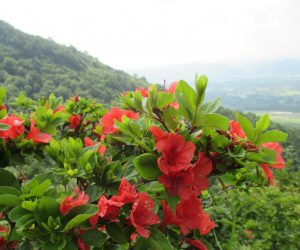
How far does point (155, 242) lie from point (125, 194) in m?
0.17

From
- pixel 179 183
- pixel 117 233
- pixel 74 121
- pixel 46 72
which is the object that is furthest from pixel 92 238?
pixel 46 72

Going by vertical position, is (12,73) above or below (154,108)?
below

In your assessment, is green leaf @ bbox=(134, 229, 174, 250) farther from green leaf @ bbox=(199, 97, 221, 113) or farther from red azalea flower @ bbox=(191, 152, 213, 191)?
green leaf @ bbox=(199, 97, 221, 113)

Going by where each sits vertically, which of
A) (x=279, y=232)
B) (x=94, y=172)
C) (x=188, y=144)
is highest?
(x=188, y=144)

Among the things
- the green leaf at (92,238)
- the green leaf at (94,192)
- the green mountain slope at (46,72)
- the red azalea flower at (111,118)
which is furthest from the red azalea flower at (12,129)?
the green mountain slope at (46,72)

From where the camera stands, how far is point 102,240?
97 cm

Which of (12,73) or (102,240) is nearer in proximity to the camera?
(102,240)

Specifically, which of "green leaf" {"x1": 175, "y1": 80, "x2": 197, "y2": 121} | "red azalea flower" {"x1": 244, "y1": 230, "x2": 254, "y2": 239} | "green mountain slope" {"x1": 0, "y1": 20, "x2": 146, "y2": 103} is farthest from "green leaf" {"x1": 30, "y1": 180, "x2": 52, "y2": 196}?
"green mountain slope" {"x1": 0, "y1": 20, "x2": 146, "y2": 103}

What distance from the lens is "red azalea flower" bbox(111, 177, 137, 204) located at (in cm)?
95

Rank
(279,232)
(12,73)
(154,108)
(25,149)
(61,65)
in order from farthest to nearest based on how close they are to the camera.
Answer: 1. (61,65)
2. (12,73)
3. (279,232)
4. (25,149)
5. (154,108)

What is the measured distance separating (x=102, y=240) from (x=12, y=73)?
4224cm

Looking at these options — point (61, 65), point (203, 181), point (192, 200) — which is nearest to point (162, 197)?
point (192, 200)

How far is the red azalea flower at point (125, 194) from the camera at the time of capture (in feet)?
3.12

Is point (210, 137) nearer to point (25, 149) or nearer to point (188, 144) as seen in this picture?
point (188, 144)
